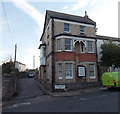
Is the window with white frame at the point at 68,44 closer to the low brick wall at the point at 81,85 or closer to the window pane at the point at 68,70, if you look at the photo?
the window pane at the point at 68,70

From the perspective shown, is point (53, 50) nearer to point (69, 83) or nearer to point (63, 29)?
point (63, 29)

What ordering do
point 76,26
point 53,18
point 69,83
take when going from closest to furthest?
point 69,83 → point 53,18 → point 76,26

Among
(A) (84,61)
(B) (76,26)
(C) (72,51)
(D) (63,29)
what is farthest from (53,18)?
(A) (84,61)

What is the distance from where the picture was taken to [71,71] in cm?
2000

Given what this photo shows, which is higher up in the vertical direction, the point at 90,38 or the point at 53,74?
the point at 90,38

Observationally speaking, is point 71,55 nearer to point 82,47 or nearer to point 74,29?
point 82,47

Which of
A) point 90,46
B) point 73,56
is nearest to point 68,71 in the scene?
point 73,56

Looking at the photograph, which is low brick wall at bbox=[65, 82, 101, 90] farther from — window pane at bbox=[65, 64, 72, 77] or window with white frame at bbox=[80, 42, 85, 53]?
window with white frame at bbox=[80, 42, 85, 53]

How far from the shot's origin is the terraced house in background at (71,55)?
19516mm

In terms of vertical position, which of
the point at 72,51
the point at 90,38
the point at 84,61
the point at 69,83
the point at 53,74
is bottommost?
the point at 69,83

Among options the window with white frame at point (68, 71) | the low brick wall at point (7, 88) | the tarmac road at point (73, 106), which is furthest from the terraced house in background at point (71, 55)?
the tarmac road at point (73, 106)

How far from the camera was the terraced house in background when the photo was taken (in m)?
19.5

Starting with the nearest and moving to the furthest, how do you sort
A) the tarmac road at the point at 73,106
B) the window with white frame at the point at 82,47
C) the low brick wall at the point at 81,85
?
the tarmac road at the point at 73,106
the low brick wall at the point at 81,85
the window with white frame at the point at 82,47

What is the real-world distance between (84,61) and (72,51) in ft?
8.07
